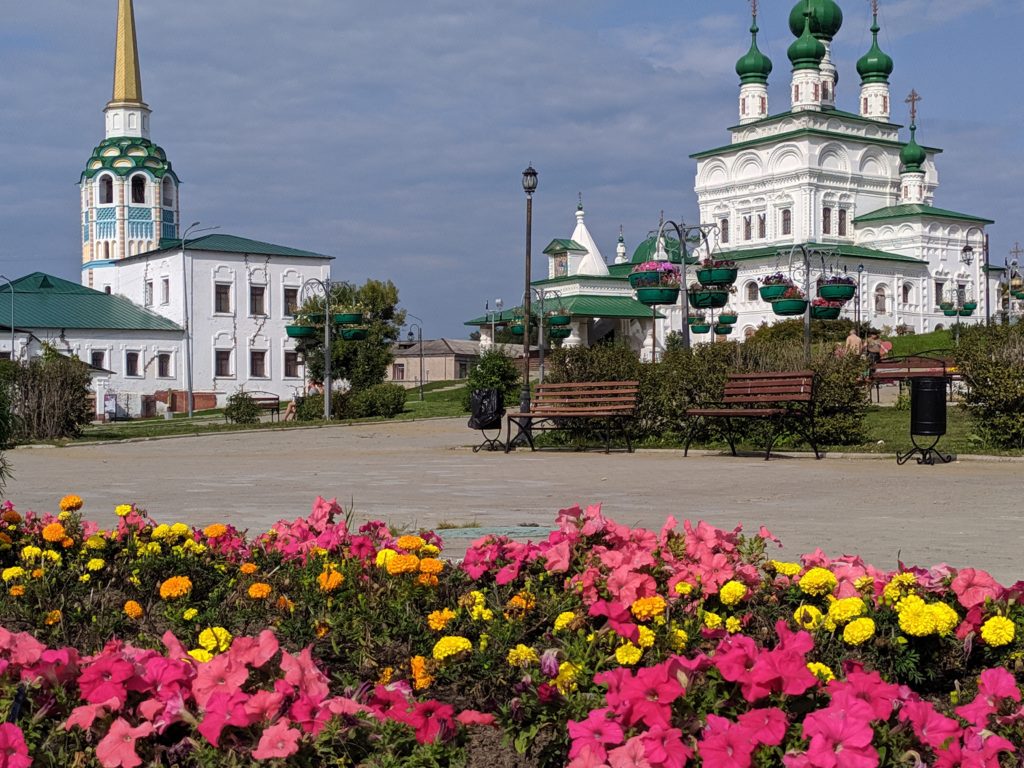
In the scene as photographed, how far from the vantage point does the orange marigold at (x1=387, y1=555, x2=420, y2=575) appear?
14.6ft

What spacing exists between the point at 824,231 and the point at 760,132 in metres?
8.58

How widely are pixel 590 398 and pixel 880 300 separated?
216ft

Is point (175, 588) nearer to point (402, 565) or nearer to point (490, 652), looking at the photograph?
point (402, 565)

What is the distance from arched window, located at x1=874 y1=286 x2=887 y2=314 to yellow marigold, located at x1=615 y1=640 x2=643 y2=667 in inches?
3102

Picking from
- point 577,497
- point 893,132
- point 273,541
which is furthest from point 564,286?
point 273,541

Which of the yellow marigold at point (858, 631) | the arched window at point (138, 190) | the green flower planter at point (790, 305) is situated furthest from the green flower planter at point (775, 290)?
the arched window at point (138, 190)

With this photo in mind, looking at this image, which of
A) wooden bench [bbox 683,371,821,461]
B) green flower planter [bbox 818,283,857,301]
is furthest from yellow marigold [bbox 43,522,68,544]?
green flower planter [bbox 818,283,857,301]

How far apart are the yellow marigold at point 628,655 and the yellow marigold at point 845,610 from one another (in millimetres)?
A: 660

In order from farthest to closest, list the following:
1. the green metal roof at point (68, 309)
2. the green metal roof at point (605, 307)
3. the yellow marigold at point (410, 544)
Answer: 1. the green metal roof at point (605, 307)
2. the green metal roof at point (68, 309)
3. the yellow marigold at point (410, 544)

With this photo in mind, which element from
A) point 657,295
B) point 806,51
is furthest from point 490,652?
point 806,51

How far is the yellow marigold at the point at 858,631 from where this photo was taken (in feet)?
11.9

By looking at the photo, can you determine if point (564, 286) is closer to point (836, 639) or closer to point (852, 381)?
point (852, 381)

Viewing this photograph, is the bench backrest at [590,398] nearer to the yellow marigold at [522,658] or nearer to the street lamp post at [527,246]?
the street lamp post at [527,246]

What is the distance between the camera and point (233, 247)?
68.2 meters
